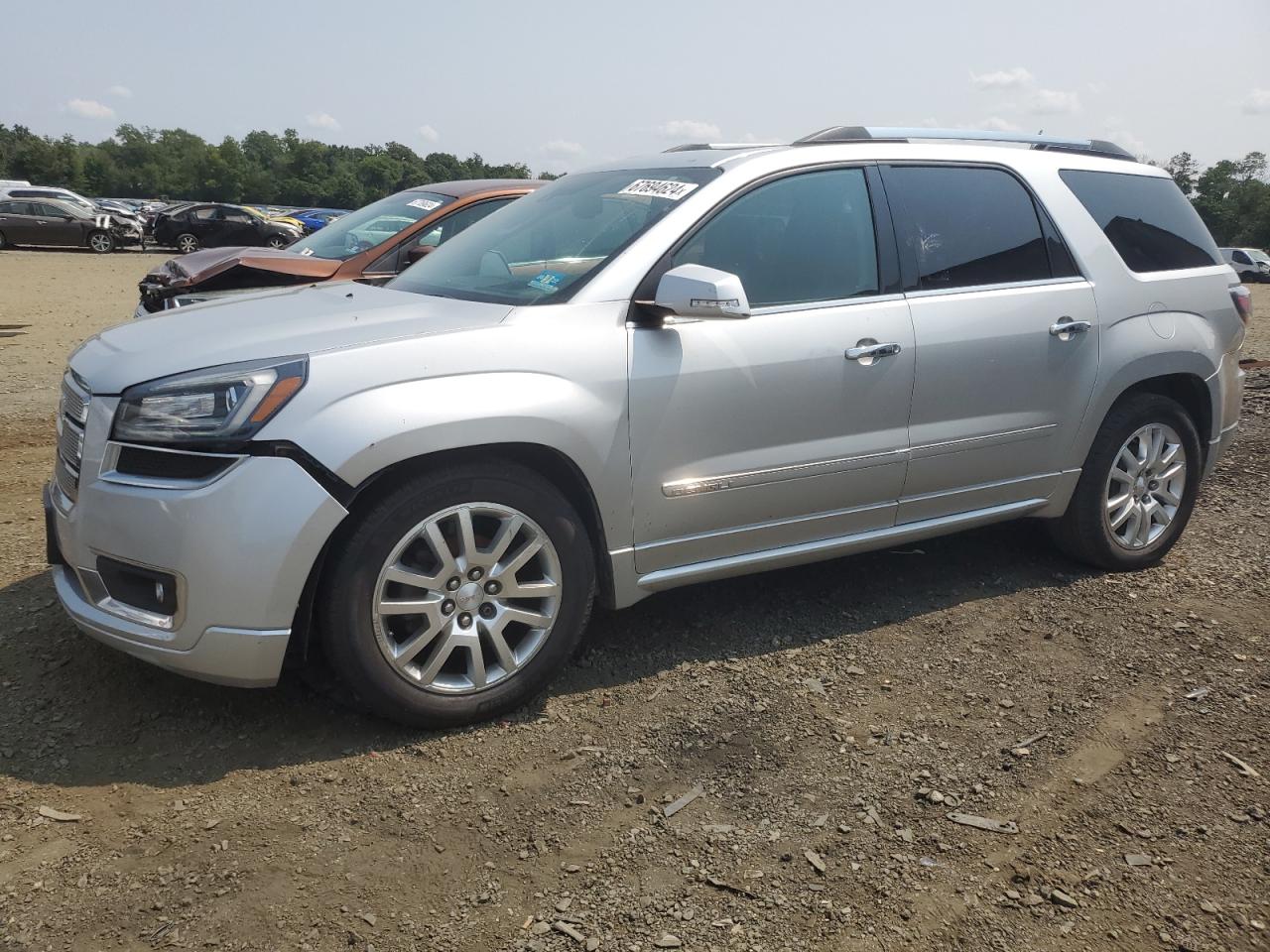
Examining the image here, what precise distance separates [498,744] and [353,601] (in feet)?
2.12

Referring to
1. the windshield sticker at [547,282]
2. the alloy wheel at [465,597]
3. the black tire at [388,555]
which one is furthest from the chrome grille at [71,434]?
the windshield sticker at [547,282]

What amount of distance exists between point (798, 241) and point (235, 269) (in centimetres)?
461

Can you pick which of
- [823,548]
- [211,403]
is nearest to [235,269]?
[211,403]

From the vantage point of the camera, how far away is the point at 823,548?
4.01 m

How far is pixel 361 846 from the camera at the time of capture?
2.79 metres

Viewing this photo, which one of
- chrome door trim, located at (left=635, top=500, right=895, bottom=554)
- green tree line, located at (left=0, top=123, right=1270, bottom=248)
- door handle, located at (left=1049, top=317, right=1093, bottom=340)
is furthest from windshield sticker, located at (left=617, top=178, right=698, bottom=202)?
green tree line, located at (left=0, top=123, right=1270, bottom=248)

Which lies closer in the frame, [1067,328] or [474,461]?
[474,461]

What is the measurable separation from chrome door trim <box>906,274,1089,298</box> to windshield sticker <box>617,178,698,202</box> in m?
0.95

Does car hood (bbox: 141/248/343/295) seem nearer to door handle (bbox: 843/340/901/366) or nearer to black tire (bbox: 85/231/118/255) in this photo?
door handle (bbox: 843/340/901/366)

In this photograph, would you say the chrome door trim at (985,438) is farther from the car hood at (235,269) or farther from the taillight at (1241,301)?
the car hood at (235,269)

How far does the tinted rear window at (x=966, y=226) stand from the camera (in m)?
4.15

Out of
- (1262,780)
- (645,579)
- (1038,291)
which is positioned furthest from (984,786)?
(1038,291)

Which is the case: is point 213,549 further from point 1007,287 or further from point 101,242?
point 101,242

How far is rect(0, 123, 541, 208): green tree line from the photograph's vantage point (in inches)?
3219
